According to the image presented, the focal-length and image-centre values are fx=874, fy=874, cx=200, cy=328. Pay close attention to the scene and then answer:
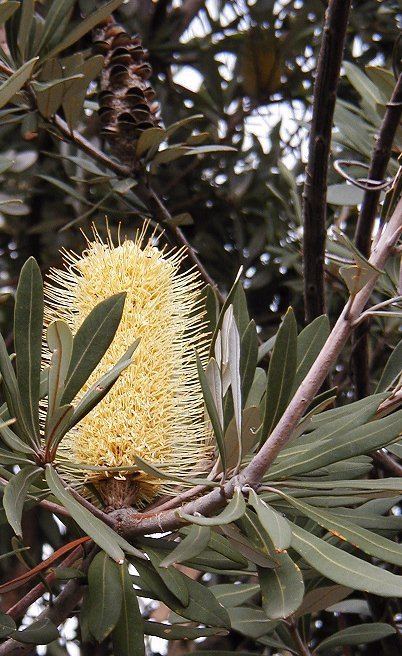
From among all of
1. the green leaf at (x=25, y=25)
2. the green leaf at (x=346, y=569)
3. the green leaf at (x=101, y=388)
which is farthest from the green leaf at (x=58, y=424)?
the green leaf at (x=25, y=25)

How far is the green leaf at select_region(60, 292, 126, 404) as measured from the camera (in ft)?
2.46

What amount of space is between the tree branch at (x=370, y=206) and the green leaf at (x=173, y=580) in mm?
599

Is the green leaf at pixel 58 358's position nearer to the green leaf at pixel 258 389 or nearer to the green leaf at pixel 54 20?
the green leaf at pixel 258 389

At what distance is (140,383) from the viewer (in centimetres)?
92

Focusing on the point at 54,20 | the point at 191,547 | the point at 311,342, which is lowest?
the point at 191,547

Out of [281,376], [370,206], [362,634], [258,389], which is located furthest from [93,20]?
[362,634]

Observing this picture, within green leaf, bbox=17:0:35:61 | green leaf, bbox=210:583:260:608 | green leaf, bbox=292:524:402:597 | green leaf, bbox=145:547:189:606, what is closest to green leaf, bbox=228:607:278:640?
green leaf, bbox=210:583:260:608

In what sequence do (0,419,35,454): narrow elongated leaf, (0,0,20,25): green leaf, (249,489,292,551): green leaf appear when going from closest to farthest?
Answer: (249,489,292,551): green leaf
(0,419,35,454): narrow elongated leaf
(0,0,20,25): green leaf

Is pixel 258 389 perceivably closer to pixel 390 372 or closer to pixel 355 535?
pixel 390 372

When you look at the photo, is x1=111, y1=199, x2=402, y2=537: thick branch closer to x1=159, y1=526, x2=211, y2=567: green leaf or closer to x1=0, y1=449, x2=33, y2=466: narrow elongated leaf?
x1=159, y1=526, x2=211, y2=567: green leaf

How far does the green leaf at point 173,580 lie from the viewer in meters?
0.79

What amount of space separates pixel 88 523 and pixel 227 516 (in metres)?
0.12

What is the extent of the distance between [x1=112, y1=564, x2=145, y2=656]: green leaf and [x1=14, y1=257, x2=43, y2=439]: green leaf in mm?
184

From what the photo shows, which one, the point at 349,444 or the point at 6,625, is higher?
the point at 349,444
